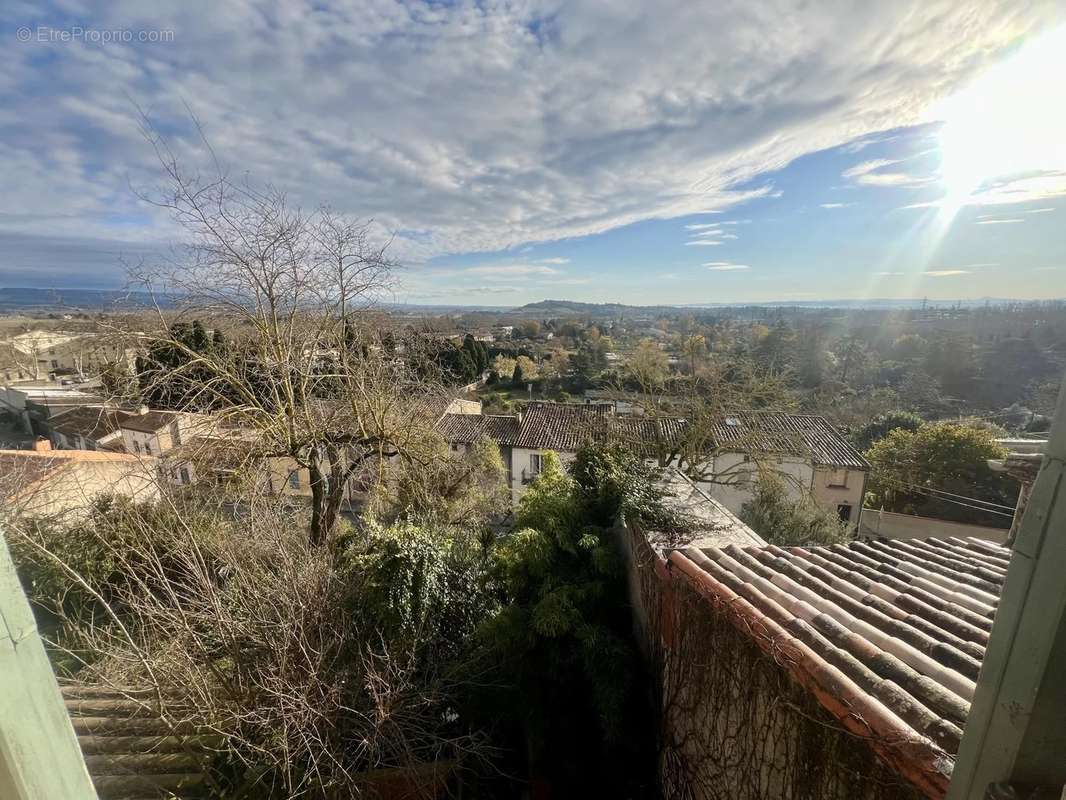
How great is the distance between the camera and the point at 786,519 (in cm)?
1166

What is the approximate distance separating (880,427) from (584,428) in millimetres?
13266

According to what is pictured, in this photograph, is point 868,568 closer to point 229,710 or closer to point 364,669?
point 364,669

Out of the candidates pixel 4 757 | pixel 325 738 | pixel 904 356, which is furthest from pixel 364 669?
Result: pixel 904 356

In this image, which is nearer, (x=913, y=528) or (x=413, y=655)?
(x=413, y=655)

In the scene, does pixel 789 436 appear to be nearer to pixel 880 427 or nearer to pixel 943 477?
pixel 943 477

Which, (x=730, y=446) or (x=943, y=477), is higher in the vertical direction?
(x=730, y=446)

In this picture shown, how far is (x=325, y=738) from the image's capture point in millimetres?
4023

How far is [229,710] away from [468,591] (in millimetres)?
2584

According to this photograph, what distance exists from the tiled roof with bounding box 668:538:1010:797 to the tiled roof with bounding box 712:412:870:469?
9.84 metres

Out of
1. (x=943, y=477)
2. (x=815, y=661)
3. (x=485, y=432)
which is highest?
(x=815, y=661)

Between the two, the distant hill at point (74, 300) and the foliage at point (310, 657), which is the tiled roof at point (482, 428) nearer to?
the distant hill at point (74, 300)

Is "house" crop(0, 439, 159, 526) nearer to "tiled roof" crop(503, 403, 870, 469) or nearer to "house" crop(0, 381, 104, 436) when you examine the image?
"house" crop(0, 381, 104, 436)

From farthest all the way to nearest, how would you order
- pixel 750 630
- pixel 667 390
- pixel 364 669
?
pixel 667 390 < pixel 364 669 < pixel 750 630

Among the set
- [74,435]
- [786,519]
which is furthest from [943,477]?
[74,435]
